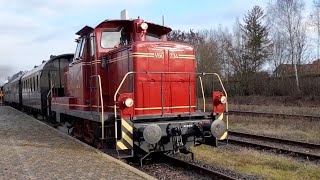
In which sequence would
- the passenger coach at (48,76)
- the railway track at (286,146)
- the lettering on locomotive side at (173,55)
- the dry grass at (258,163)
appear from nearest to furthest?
the dry grass at (258,163), the lettering on locomotive side at (173,55), the railway track at (286,146), the passenger coach at (48,76)

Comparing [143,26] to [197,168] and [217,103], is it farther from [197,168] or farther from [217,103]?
[197,168]

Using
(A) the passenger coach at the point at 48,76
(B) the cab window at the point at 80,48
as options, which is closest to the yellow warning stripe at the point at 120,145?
(B) the cab window at the point at 80,48

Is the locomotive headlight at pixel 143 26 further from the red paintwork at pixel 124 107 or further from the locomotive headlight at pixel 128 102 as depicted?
the locomotive headlight at pixel 128 102

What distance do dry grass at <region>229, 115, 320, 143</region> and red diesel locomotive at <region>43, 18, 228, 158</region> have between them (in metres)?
5.21

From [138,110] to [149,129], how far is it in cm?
104

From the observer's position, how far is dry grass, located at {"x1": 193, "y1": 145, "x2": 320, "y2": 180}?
7367 millimetres

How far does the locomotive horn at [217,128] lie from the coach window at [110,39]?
10.4 ft

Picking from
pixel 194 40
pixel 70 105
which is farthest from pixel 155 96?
pixel 194 40

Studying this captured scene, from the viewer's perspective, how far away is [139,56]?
8250mm

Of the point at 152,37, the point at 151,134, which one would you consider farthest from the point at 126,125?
the point at 152,37

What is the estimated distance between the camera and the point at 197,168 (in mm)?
7633

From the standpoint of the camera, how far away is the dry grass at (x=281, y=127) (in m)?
13.2

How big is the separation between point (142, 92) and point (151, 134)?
1.29 m

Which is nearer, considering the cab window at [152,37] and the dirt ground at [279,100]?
the cab window at [152,37]
